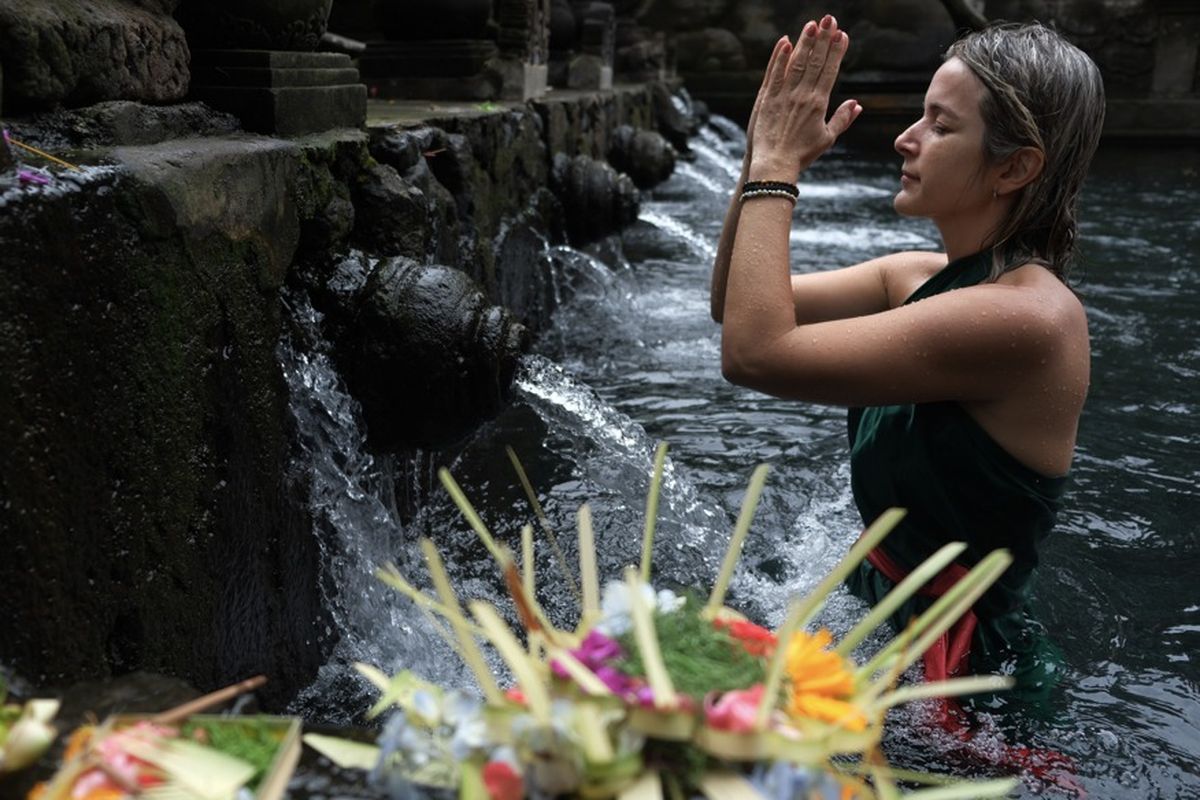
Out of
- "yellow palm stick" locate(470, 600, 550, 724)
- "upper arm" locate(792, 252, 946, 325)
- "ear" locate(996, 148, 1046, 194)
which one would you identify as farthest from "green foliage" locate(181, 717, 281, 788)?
"upper arm" locate(792, 252, 946, 325)

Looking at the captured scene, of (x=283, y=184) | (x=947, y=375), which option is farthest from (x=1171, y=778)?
(x=283, y=184)

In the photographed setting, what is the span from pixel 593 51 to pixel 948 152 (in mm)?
10029

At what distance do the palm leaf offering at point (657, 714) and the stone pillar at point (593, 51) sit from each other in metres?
10.3

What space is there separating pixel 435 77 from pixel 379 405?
14.9ft

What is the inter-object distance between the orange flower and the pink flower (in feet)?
0.20

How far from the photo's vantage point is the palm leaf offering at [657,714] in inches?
37.5

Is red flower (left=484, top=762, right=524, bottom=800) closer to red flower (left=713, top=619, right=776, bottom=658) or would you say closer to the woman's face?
red flower (left=713, top=619, right=776, bottom=658)

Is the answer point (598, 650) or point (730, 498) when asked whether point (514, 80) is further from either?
point (598, 650)

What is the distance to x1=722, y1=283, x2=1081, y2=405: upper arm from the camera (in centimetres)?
207

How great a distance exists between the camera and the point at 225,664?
2455 mm

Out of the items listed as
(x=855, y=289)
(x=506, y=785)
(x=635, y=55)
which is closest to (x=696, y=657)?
(x=506, y=785)

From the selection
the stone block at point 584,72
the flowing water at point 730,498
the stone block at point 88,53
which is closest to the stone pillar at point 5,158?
the stone block at point 88,53

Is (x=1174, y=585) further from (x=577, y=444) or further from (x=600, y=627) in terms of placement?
(x=600, y=627)

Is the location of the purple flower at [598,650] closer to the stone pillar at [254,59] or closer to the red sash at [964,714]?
the red sash at [964,714]
